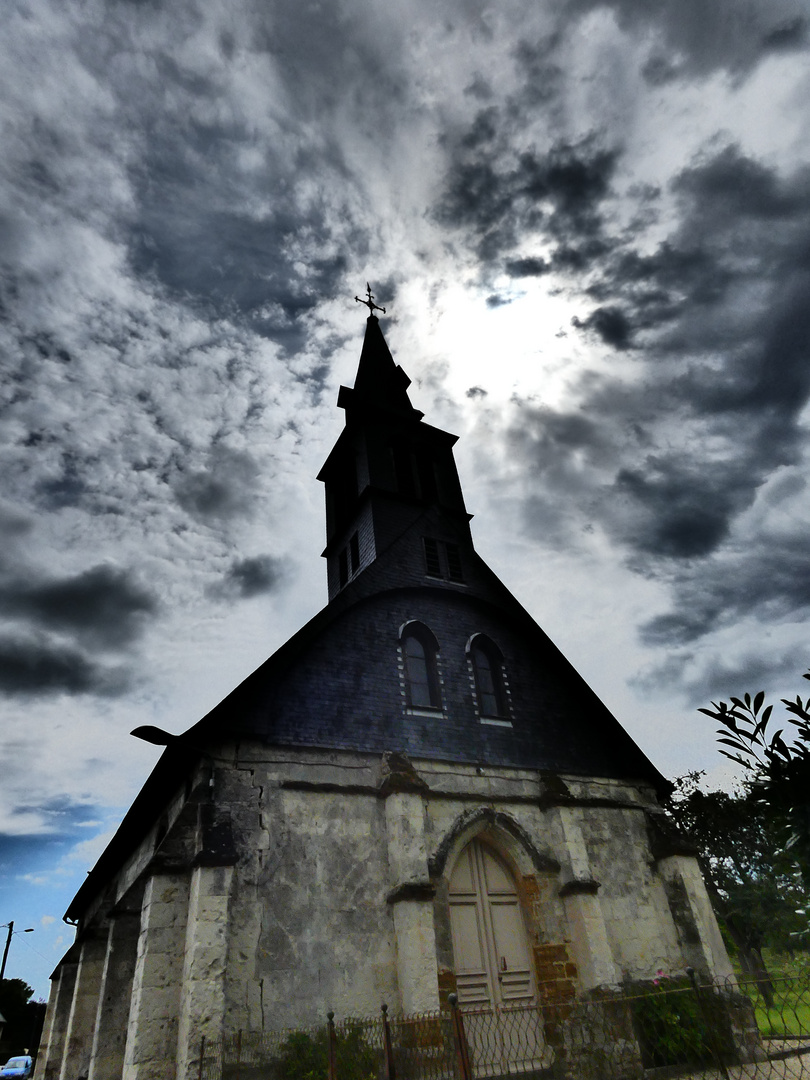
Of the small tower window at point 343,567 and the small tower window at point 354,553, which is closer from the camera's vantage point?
the small tower window at point 354,553

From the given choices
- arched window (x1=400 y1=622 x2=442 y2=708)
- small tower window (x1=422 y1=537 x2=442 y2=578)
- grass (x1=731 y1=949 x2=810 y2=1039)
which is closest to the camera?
grass (x1=731 y1=949 x2=810 y2=1039)

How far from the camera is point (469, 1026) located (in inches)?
412

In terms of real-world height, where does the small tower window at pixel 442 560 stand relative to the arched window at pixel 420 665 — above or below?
above

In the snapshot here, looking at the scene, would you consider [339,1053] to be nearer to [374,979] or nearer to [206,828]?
[374,979]

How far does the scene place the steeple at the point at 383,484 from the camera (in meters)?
16.4

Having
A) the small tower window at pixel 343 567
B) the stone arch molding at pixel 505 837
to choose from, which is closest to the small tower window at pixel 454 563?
the small tower window at pixel 343 567

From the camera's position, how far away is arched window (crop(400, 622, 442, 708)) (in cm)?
1309

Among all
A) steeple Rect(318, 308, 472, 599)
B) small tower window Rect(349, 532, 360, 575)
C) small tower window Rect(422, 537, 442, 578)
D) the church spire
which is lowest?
small tower window Rect(422, 537, 442, 578)

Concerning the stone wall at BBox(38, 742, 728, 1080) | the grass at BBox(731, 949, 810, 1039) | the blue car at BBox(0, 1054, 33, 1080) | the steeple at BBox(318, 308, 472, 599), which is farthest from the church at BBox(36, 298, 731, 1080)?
the blue car at BBox(0, 1054, 33, 1080)

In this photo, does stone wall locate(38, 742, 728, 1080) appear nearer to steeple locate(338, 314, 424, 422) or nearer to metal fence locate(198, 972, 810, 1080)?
metal fence locate(198, 972, 810, 1080)

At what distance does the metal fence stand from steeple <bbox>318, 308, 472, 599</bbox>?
29.0ft

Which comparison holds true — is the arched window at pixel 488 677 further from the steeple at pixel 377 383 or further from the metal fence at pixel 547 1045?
the steeple at pixel 377 383

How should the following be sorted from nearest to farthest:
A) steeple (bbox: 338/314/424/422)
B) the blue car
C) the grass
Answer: the grass < steeple (bbox: 338/314/424/422) < the blue car

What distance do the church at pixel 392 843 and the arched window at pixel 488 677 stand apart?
0.05m
